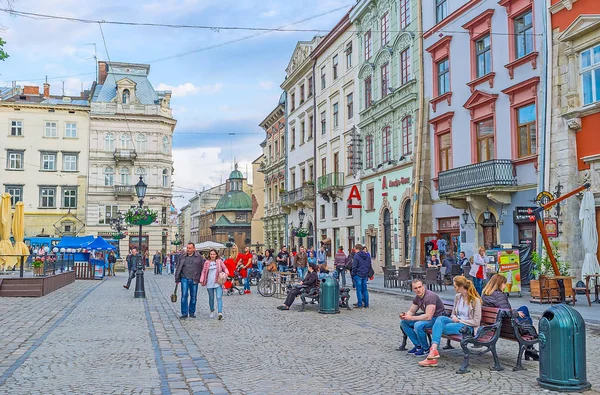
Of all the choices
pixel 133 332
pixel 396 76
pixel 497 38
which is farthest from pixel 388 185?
pixel 133 332

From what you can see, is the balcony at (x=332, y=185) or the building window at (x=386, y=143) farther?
the balcony at (x=332, y=185)

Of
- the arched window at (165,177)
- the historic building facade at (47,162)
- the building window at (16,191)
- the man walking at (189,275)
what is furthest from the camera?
the arched window at (165,177)

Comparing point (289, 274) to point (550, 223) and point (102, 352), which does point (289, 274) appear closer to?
point (550, 223)

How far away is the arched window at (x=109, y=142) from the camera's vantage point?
205ft

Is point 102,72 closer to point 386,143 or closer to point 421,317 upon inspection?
point 386,143

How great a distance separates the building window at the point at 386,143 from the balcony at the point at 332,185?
665 cm

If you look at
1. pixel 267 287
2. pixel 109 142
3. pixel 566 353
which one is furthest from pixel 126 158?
pixel 566 353

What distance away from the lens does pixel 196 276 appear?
48.8 ft

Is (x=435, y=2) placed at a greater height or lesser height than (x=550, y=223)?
greater

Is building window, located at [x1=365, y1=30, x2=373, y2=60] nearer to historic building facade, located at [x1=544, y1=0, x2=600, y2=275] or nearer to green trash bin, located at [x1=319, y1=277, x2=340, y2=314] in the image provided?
historic building facade, located at [x1=544, y1=0, x2=600, y2=275]

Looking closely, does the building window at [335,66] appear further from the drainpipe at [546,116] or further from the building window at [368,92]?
the drainpipe at [546,116]

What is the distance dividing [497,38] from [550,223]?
8.63 metres

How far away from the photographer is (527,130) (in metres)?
22.4

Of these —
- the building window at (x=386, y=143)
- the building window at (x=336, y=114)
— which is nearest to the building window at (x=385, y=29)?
the building window at (x=386, y=143)
